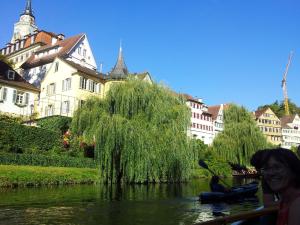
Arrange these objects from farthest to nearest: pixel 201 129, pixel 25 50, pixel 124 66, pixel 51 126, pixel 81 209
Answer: pixel 201 129, pixel 25 50, pixel 124 66, pixel 51 126, pixel 81 209

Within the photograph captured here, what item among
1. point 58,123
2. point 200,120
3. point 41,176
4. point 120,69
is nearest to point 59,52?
point 120,69

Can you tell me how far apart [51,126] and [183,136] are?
60.0 ft

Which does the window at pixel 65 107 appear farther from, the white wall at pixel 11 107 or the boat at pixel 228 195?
the boat at pixel 228 195

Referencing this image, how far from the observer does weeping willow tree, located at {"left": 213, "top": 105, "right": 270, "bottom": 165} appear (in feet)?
179

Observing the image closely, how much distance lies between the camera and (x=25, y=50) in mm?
73562

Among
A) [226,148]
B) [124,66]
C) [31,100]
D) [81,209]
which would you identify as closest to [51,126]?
[31,100]

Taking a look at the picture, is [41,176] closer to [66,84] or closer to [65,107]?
[65,107]

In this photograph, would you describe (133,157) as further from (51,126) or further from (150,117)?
(51,126)

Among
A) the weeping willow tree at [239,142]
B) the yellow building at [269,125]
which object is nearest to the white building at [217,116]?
the yellow building at [269,125]

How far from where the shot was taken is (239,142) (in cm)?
5516

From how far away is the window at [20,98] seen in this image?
47.7 metres

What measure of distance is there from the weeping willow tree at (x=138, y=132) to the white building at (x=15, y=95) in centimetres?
1627

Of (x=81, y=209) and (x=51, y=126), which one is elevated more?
(x=51, y=126)

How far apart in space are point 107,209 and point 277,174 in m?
15.3
